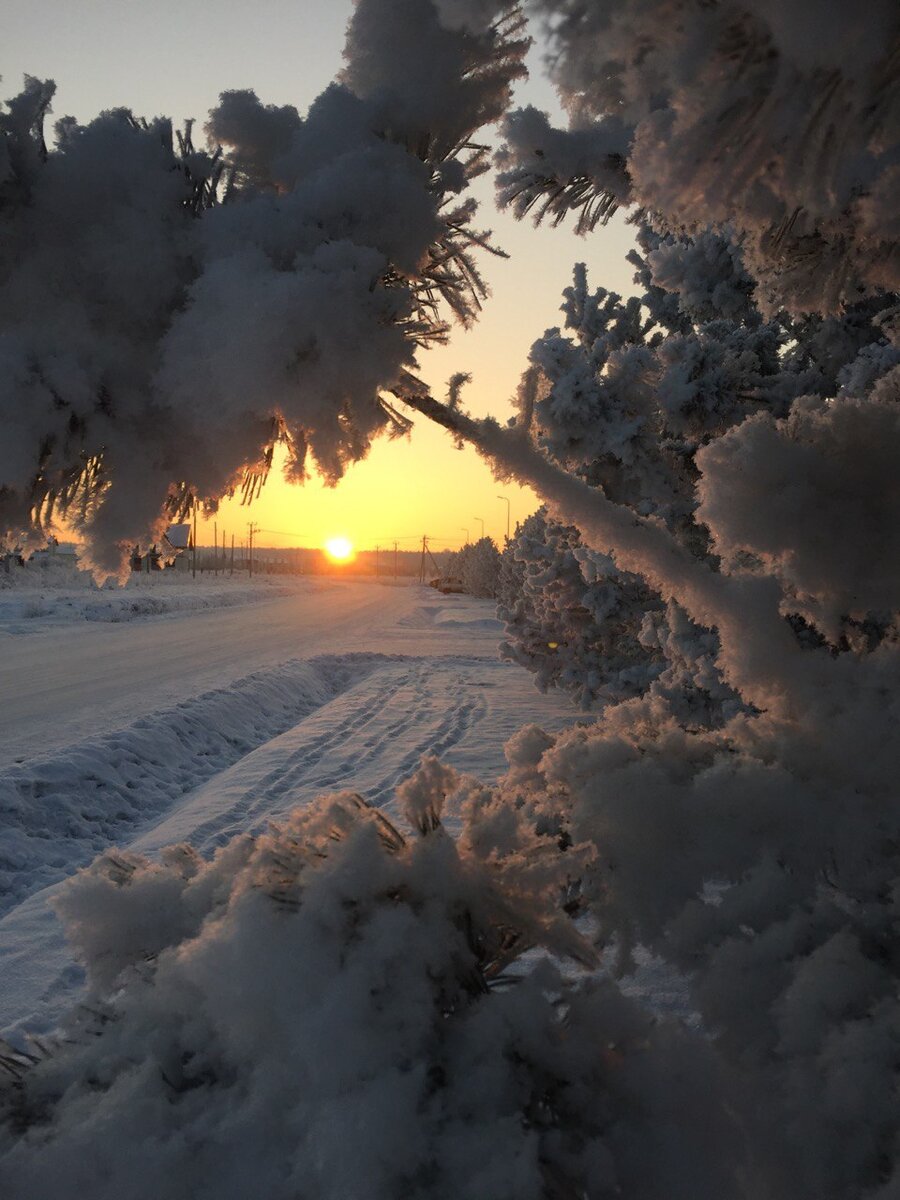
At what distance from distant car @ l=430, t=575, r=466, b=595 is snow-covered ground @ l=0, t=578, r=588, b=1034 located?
4410cm

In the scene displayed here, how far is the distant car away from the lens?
2467 inches

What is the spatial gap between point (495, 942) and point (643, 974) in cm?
246

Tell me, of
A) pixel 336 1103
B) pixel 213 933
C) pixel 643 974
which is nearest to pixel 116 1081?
pixel 213 933

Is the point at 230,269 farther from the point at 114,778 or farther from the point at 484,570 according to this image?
the point at 484,570

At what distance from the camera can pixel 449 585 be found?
63.8m

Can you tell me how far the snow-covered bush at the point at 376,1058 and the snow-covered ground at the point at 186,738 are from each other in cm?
253

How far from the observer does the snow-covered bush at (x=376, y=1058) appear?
1032mm

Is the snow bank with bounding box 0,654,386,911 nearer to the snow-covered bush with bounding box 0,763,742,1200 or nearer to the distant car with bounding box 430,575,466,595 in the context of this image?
the snow-covered bush with bounding box 0,763,742,1200

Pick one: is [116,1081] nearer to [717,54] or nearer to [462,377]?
[462,377]

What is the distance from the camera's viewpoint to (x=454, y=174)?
1541mm

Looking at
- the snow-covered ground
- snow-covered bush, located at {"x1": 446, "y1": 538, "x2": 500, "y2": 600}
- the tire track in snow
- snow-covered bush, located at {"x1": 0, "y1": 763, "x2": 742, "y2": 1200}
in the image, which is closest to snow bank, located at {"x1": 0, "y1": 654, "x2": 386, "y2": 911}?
the snow-covered ground

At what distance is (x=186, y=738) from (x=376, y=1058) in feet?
26.5

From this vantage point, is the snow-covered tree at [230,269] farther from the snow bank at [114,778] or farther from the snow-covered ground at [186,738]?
the snow bank at [114,778]

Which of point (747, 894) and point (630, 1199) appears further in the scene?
point (747, 894)
